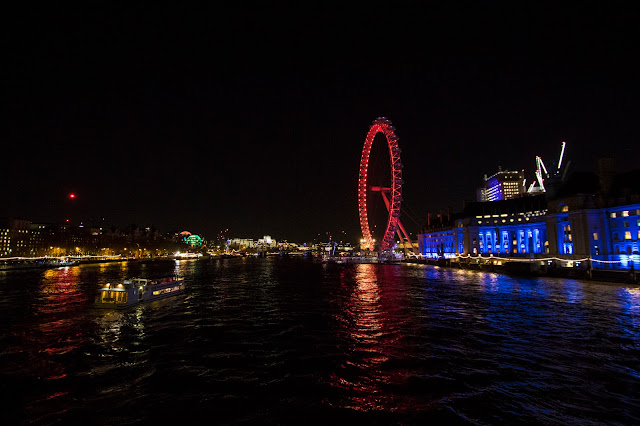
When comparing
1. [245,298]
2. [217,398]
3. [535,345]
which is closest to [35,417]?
[217,398]

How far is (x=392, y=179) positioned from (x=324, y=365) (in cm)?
10148

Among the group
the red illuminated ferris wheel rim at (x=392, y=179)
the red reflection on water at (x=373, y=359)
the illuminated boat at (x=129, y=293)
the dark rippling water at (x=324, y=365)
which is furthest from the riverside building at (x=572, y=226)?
the illuminated boat at (x=129, y=293)

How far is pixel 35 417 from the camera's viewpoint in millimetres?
11320

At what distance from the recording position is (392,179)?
113125mm

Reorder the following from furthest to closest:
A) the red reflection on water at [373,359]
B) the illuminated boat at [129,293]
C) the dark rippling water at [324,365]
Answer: the illuminated boat at [129,293] → the red reflection on water at [373,359] → the dark rippling water at [324,365]

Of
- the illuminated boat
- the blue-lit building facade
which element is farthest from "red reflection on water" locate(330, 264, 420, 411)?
the blue-lit building facade

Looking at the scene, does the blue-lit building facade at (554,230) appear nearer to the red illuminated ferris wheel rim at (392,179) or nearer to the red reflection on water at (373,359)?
the red illuminated ferris wheel rim at (392,179)

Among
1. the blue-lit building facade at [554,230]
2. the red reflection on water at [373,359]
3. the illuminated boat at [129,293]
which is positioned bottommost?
the red reflection on water at [373,359]

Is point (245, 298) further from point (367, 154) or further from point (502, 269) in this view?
point (367, 154)

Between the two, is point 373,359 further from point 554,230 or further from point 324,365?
point 554,230

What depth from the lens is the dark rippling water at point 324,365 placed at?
11.5 meters

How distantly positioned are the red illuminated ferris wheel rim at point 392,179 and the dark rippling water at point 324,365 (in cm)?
8077

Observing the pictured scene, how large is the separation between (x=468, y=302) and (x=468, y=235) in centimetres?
9795

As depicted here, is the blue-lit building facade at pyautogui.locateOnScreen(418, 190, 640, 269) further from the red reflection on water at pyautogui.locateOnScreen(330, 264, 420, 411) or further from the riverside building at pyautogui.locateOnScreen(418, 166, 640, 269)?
the red reflection on water at pyautogui.locateOnScreen(330, 264, 420, 411)
